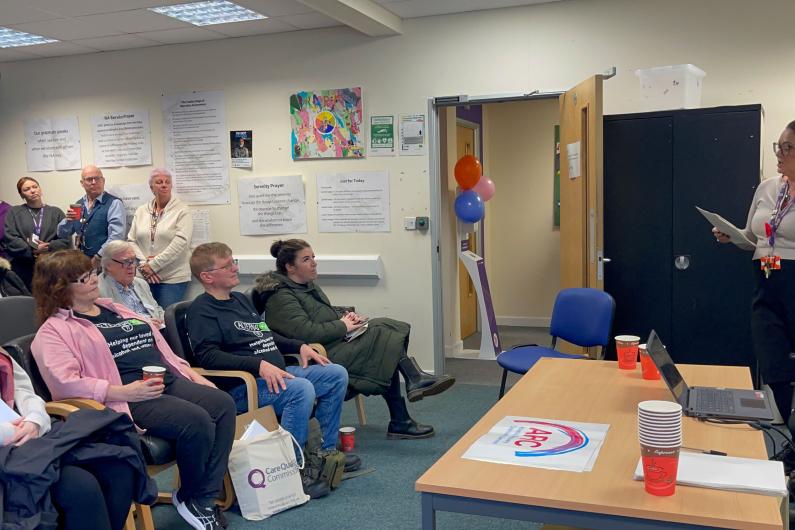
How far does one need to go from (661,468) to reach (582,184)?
3.13 meters

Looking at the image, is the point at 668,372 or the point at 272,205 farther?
the point at 272,205

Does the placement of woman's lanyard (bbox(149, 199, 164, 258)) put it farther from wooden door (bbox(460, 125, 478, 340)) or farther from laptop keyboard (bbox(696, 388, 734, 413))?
laptop keyboard (bbox(696, 388, 734, 413))

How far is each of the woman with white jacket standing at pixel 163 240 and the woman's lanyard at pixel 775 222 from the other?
158 inches

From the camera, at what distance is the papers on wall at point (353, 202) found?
562cm

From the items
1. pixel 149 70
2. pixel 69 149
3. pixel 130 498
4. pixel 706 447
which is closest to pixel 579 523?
pixel 706 447

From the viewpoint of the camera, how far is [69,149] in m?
6.46

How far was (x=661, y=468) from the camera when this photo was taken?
1642 millimetres

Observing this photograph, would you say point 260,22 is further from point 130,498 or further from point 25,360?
point 130,498

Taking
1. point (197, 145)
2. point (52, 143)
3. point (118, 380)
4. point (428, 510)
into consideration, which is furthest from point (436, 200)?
point (428, 510)

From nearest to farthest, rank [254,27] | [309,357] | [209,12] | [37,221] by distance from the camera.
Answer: [309,357] < [209,12] < [254,27] < [37,221]

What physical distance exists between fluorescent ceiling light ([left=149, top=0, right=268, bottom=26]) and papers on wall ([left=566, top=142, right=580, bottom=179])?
2.27 meters

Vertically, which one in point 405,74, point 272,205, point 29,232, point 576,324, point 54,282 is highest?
point 405,74

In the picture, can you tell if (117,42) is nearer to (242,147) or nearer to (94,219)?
(242,147)

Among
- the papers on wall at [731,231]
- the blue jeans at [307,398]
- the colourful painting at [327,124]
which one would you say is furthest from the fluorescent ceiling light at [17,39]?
the papers on wall at [731,231]
